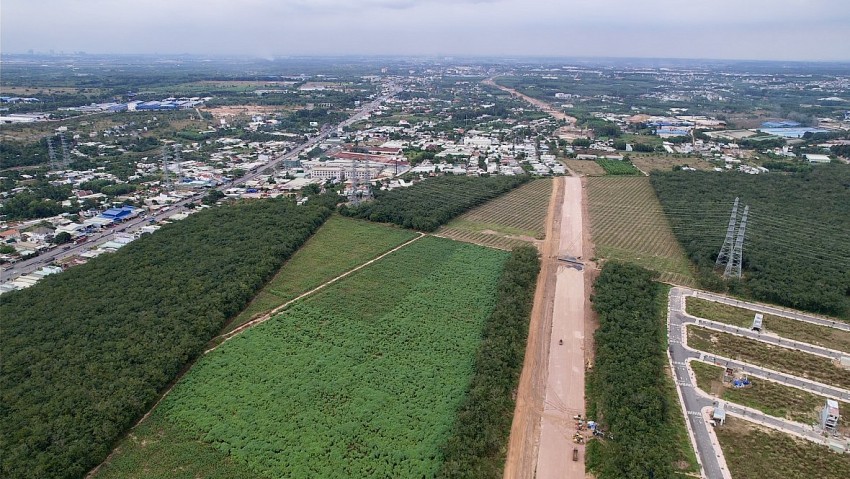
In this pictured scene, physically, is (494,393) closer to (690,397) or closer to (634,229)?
(690,397)

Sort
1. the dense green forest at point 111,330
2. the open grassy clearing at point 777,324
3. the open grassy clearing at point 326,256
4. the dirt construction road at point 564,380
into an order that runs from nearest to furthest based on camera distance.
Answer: the dense green forest at point 111,330 < the dirt construction road at point 564,380 < the open grassy clearing at point 777,324 < the open grassy clearing at point 326,256

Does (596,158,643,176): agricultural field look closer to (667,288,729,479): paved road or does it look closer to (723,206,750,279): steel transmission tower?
(723,206,750,279): steel transmission tower

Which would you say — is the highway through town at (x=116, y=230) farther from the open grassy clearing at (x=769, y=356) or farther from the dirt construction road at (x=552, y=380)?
the open grassy clearing at (x=769, y=356)

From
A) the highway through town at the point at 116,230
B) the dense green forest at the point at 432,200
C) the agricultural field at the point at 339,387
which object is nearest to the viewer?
the agricultural field at the point at 339,387

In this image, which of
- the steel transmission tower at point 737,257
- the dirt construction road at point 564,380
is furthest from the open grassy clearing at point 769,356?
the steel transmission tower at point 737,257

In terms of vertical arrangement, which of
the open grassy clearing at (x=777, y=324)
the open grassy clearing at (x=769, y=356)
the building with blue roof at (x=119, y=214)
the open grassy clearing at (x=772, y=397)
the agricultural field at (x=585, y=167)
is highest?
the agricultural field at (x=585, y=167)

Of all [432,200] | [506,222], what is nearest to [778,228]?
[506,222]

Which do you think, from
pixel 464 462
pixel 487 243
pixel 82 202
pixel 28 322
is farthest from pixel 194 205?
pixel 464 462
